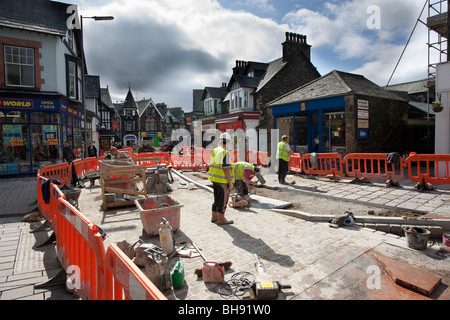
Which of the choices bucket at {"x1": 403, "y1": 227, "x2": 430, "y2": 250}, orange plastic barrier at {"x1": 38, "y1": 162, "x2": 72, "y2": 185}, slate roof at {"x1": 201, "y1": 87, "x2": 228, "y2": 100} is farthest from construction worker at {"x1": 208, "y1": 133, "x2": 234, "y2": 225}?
slate roof at {"x1": 201, "y1": 87, "x2": 228, "y2": 100}

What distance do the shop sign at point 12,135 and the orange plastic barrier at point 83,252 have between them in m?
12.9

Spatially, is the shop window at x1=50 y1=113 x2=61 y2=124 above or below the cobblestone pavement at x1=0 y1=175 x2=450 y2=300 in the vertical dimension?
above

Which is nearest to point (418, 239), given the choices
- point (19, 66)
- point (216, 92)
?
point (19, 66)

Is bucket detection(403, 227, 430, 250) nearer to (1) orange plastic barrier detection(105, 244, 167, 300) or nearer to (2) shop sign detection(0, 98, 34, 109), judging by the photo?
(1) orange plastic barrier detection(105, 244, 167, 300)

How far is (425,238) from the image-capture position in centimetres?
453

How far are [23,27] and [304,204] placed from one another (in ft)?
52.5

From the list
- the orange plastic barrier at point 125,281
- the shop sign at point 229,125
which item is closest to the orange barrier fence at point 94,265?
the orange plastic barrier at point 125,281

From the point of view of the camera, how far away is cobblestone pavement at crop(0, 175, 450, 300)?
339 centimetres

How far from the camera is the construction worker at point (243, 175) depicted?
284 inches

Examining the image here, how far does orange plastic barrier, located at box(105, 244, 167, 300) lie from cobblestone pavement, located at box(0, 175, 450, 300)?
116 cm

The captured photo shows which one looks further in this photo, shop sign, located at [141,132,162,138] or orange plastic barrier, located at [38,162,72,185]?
shop sign, located at [141,132,162,138]

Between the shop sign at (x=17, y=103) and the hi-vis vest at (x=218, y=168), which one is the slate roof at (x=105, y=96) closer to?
the shop sign at (x=17, y=103)

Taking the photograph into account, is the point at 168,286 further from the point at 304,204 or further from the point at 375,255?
the point at 304,204

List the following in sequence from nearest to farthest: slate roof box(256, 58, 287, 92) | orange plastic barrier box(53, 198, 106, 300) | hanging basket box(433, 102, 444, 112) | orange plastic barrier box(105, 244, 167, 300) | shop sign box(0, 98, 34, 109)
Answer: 1. orange plastic barrier box(105, 244, 167, 300)
2. orange plastic barrier box(53, 198, 106, 300)
3. hanging basket box(433, 102, 444, 112)
4. shop sign box(0, 98, 34, 109)
5. slate roof box(256, 58, 287, 92)
